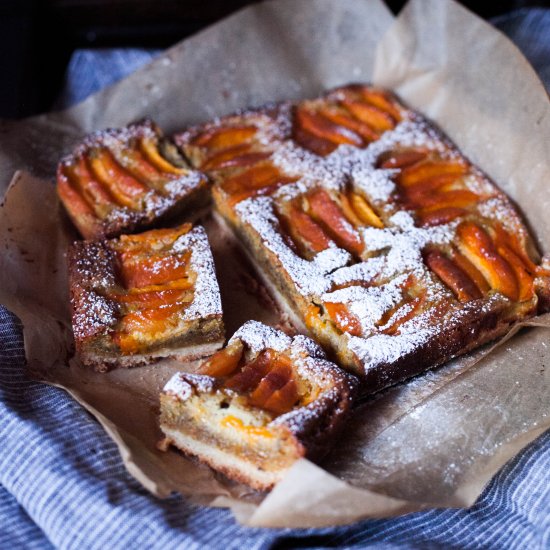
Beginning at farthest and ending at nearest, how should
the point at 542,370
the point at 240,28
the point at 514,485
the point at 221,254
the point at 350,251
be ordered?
the point at 240,28
the point at 221,254
the point at 350,251
the point at 542,370
the point at 514,485

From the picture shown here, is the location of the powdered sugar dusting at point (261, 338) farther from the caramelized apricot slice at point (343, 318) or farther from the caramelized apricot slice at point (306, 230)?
the caramelized apricot slice at point (306, 230)

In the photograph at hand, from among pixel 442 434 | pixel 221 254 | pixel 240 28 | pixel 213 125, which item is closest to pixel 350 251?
pixel 221 254

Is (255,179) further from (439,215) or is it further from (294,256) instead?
(439,215)

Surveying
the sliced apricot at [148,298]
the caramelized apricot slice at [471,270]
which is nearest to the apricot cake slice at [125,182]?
the sliced apricot at [148,298]

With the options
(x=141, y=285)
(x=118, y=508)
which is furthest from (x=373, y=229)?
(x=118, y=508)

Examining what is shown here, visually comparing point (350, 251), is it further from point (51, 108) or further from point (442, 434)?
point (51, 108)

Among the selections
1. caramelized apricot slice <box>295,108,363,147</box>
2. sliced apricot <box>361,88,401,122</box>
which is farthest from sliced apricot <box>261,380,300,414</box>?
sliced apricot <box>361,88,401,122</box>
